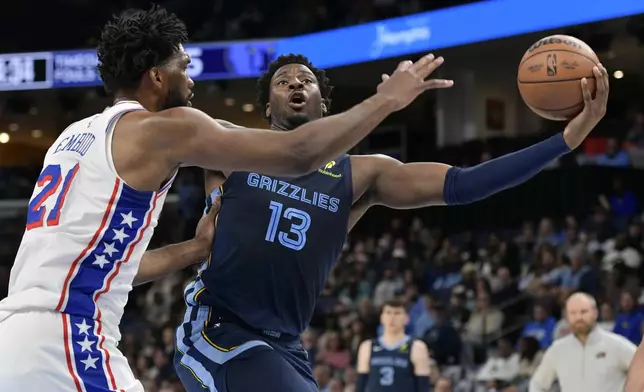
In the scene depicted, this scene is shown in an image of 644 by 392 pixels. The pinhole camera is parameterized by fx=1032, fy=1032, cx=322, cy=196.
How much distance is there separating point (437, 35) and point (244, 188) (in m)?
11.2

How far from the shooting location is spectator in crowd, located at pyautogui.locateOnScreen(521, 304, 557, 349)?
33.5 ft

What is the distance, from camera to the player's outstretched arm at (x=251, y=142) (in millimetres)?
3049

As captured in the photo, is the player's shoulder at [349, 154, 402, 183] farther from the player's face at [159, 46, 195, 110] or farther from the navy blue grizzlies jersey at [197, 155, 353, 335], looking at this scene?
the player's face at [159, 46, 195, 110]

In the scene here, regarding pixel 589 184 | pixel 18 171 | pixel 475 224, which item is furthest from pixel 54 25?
pixel 589 184

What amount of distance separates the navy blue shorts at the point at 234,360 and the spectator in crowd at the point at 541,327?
652 cm

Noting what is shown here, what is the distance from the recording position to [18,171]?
21.6 m

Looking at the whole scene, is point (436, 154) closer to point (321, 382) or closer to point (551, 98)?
point (321, 382)

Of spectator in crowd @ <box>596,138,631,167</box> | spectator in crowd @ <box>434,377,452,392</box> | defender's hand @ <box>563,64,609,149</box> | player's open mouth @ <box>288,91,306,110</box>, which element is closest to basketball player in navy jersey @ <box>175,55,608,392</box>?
defender's hand @ <box>563,64,609,149</box>

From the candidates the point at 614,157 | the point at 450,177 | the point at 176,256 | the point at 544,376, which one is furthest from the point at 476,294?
the point at 176,256

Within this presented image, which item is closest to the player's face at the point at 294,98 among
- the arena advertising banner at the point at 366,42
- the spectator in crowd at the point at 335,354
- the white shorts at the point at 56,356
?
the white shorts at the point at 56,356

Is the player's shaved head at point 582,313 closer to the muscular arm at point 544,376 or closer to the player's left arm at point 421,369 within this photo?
the muscular arm at point 544,376

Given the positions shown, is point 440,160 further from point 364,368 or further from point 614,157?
point 364,368

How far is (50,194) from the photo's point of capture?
3.12m

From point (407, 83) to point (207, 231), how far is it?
1.32m
